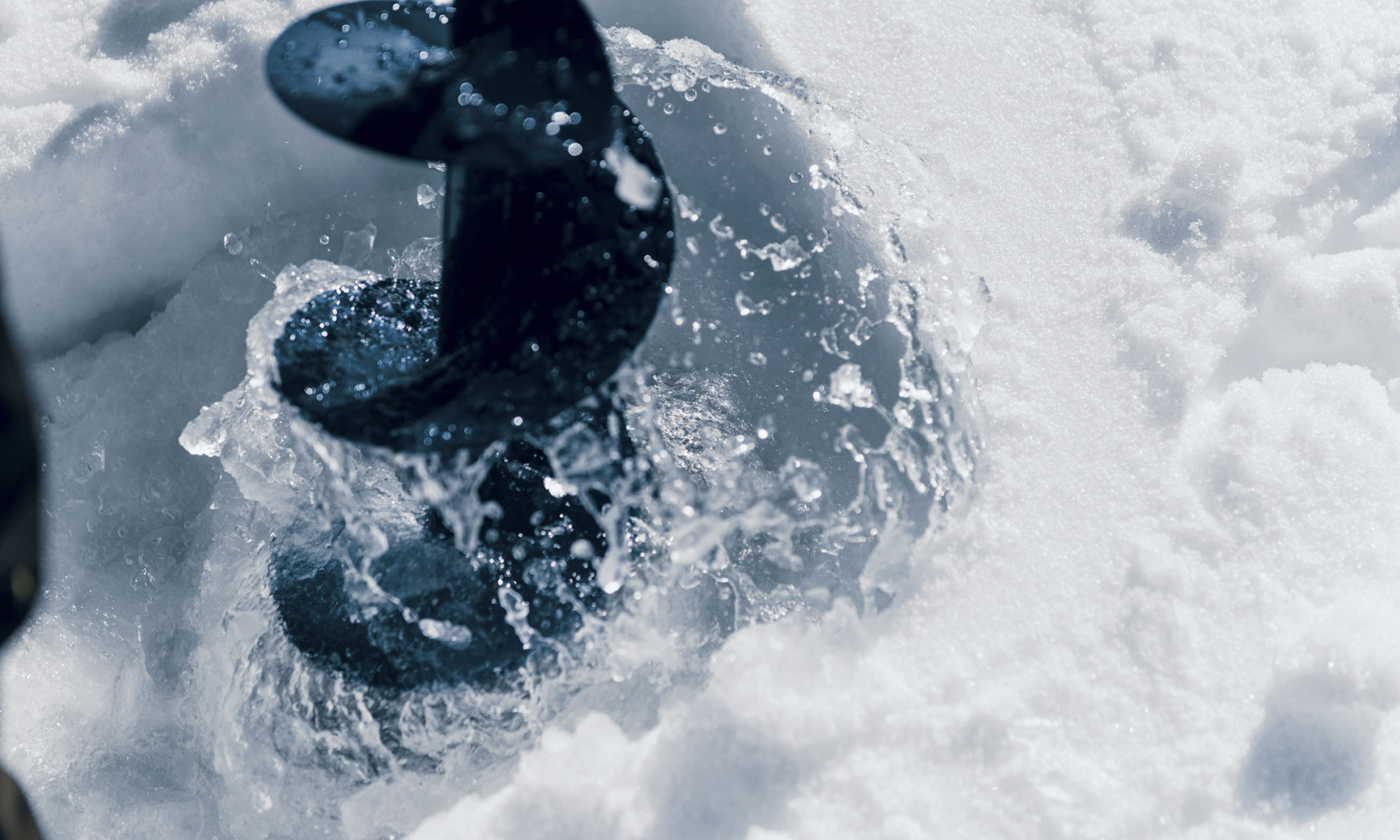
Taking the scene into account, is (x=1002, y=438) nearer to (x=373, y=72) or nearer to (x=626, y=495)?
(x=626, y=495)

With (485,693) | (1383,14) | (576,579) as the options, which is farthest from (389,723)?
(1383,14)

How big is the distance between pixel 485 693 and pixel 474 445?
54cm

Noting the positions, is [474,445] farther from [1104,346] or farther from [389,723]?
[1104,346]

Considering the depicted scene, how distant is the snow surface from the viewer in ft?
4.25

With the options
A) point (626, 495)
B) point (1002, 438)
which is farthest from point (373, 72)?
point (1002, 438)

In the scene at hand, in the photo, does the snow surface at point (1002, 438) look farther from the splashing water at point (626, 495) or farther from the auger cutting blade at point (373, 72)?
the auger cutting blade at point (373, 72)

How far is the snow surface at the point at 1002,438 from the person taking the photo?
1297 millimetres

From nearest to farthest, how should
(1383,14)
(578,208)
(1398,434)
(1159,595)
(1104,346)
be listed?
(578,208) < (1159,595) < (1398,434) < (1104,346) < (1383,14)

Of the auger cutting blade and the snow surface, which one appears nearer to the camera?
the auger cutting blade

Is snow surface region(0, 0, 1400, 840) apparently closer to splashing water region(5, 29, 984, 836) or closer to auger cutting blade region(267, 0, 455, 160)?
splashing water region(5, 29, 984, 836)

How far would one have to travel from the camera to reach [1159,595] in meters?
1.39

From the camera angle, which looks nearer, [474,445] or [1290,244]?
[474,445]

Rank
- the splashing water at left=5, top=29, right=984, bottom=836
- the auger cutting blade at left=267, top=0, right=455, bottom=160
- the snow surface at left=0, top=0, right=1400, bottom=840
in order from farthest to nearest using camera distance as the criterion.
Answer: the splashing water at left=5, top=29, right=984, bottom=836
the snow surface at left=0, top=0, right=1400, bottom=840
the auger cutting blade at left=267, top=0, right=455, bottom=160

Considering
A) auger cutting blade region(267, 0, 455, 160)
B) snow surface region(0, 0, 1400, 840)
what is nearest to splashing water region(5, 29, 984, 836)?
snow surface region(0, 0, 1400, 840)
